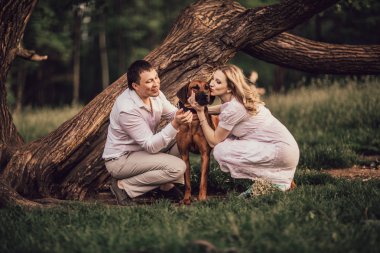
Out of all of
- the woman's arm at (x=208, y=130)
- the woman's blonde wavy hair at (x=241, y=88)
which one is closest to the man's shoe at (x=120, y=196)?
the woman's arm at (x=208, y=130)

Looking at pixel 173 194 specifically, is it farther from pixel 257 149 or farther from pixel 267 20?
pixel 267 20

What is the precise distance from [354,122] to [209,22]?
4.90 metres

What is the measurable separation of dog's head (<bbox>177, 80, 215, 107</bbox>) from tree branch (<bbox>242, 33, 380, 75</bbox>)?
171 cm

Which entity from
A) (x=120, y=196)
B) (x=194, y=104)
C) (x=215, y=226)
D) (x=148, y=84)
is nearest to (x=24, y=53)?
(x=148, y=84)

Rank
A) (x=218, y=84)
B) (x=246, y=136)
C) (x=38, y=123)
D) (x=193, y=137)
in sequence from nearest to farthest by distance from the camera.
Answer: (x=218, y=84), (x=193, y=137), (x=246, y=136), (x=38, y=123)

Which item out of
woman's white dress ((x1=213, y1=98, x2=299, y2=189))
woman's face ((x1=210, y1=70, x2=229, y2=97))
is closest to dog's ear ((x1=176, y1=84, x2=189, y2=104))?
woman's face ((x1=210, y1=70, x2=229, y2=97))

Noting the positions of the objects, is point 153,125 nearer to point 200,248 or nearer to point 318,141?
point 200,248

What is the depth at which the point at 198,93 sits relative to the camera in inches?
208

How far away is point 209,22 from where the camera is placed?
670 cm

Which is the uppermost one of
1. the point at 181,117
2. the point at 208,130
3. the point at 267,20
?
the point at 267,20

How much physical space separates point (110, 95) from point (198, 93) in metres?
1.41

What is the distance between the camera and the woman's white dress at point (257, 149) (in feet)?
17.7

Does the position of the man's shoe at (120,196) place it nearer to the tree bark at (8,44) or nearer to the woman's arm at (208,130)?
the woman's arm at (208,130)

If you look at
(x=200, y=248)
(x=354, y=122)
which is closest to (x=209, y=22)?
(x=200, y=248)
